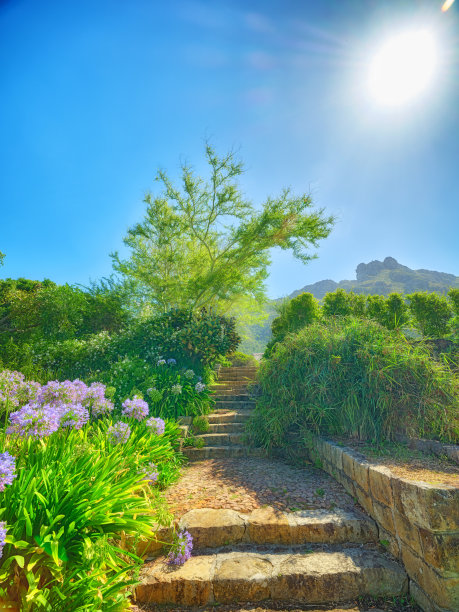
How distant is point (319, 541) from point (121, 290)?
1178cm

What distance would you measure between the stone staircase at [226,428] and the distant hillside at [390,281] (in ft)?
117

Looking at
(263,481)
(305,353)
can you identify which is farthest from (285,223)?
(263,481)

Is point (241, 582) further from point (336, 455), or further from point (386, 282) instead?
point (386, 282)

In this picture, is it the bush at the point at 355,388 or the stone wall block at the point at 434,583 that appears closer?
the stone wall block at the point at 434,583

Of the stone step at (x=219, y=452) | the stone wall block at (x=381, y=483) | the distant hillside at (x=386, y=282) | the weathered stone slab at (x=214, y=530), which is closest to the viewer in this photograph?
the stone wall block at (x=381, y=483)

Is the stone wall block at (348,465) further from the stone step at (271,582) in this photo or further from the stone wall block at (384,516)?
the stone step at (271,582)

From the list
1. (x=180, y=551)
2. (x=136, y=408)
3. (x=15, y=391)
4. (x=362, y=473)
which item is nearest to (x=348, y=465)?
(x=362, y=473)

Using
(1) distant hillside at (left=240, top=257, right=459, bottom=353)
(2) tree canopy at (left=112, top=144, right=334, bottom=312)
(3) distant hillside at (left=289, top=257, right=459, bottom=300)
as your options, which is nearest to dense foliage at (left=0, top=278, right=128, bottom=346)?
(2) tree canopy at (left=112, top=144, right=334, bottom=312)

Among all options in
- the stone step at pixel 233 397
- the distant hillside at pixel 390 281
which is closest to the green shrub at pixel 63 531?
the stone step at pixel 233 397

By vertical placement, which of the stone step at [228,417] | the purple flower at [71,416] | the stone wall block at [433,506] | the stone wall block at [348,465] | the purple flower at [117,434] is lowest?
the stone step at [228,417]

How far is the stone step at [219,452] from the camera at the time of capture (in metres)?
4.30

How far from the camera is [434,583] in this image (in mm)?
1783

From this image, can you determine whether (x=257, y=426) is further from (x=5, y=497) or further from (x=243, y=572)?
(x=5, y=497)

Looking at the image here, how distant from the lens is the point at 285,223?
1241 centimetres
